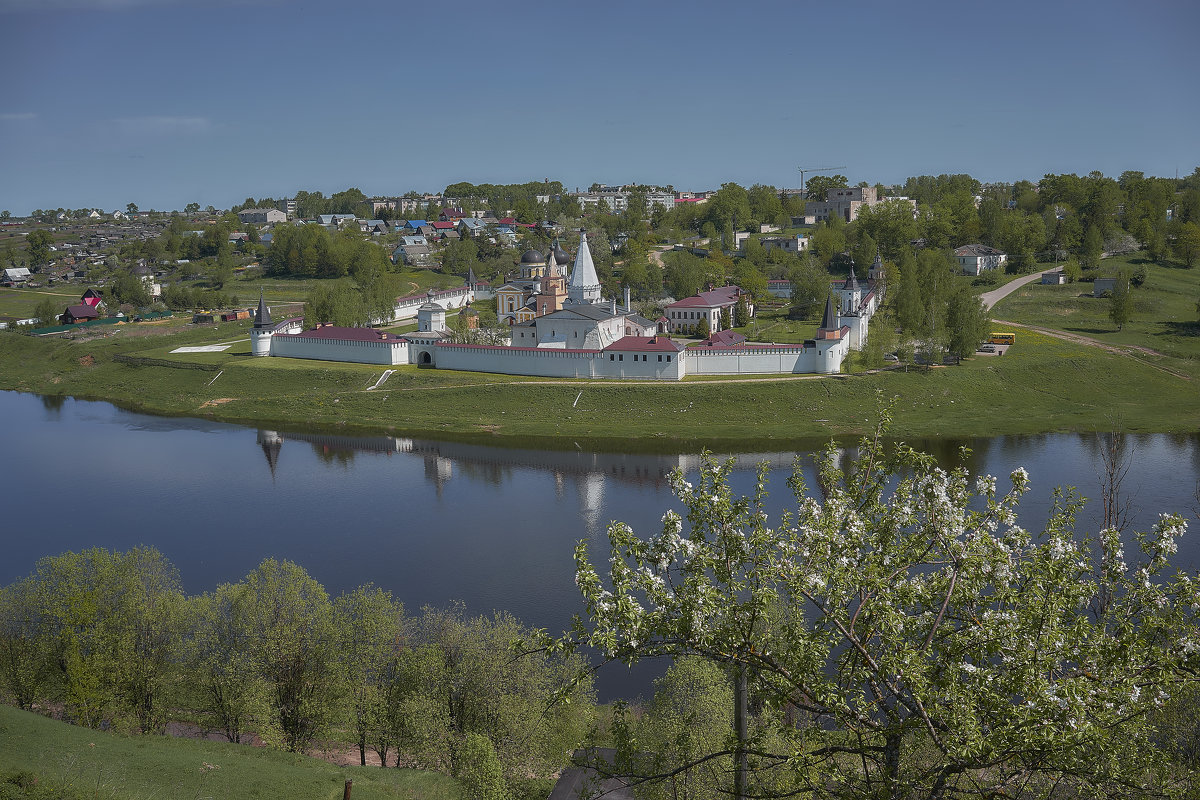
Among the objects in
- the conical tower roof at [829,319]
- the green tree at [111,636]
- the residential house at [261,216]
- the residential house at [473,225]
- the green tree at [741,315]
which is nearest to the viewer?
the green tree at [111,636]

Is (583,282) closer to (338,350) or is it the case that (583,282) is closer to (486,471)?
(338,350)

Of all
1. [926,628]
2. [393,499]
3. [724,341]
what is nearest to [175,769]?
[926,628]

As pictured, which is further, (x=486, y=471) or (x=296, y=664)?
(x=486, y=471)

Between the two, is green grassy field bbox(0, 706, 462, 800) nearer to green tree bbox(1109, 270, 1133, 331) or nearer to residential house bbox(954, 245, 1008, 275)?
green tree bbox(1109, 270, 1133, 331)

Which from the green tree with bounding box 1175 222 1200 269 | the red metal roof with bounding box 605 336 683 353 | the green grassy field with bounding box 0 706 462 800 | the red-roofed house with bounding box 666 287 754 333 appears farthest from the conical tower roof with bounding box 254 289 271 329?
the green tree with bounding box 1175 222 1200 269

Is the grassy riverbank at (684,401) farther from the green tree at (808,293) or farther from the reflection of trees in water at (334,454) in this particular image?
the green tree at (808,293)

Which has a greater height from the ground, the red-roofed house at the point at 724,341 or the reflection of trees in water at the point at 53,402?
the red-roofed house at the point at 724,341

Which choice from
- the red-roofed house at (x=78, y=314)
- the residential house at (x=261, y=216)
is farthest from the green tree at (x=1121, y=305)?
the residential house at (x=261, y=216)
